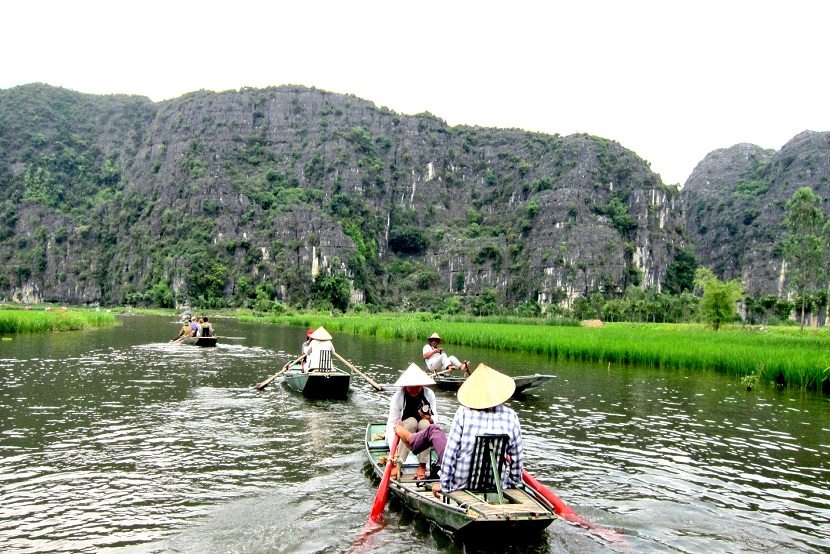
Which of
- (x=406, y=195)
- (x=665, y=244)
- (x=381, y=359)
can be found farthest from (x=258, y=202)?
(x=381, y=359)

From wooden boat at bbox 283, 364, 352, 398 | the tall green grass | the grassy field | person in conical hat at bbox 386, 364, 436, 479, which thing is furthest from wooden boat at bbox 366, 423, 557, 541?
the tall green grass

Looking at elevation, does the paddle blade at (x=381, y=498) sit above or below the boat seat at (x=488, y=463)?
below

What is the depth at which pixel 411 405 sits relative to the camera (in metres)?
10.6

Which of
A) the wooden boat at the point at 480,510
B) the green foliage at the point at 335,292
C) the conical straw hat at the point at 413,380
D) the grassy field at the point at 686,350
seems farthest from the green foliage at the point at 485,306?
the wooden boat at the point at 480,510

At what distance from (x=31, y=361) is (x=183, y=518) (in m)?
20.4

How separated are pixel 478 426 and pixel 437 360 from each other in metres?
13.8

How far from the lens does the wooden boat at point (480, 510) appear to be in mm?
7449

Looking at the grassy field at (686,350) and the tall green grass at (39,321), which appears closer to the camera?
the grassy field at (686,350)

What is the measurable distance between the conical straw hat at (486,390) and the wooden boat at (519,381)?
9.41 m

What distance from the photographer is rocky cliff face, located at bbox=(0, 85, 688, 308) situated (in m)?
125

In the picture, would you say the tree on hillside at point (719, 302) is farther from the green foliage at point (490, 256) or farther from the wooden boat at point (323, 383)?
the green foliage at point (490, 256)

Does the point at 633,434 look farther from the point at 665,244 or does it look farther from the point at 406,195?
the point at 406,195

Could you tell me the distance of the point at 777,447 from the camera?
45.2 feet

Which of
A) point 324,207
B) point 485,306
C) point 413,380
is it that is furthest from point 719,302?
point 324,207
